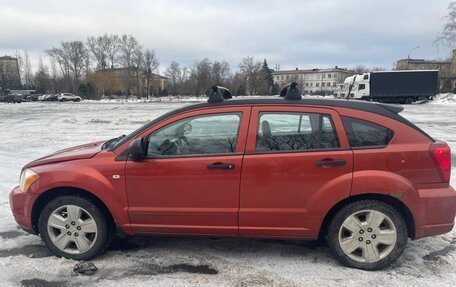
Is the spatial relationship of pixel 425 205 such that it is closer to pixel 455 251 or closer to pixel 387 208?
pixel 387 208

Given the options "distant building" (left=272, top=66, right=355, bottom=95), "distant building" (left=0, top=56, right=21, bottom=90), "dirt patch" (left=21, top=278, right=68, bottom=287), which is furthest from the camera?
"distant building" (left=272, top=66, right=355, bottom=95)

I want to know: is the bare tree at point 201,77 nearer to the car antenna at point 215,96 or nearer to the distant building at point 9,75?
the distant building at point 9,75

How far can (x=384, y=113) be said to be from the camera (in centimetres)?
355

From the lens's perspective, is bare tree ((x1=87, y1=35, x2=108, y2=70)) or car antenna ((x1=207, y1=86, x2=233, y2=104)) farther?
bare tree ((x1=87, y1=35, x2=108, y2=70))

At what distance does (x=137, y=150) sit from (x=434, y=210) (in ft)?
9.64

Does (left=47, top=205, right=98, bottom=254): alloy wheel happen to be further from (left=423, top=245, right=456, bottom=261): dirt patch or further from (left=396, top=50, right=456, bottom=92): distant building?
(left=396, top=50, right=456, bottom=92): distant building

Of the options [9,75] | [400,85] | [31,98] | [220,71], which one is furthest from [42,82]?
[400,85]

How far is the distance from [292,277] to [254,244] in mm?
805

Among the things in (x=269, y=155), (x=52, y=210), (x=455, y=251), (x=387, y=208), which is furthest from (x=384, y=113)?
(x=52, y=210)

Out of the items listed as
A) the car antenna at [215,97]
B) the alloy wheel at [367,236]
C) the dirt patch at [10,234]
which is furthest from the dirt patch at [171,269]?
the dirt patch at [10,234]

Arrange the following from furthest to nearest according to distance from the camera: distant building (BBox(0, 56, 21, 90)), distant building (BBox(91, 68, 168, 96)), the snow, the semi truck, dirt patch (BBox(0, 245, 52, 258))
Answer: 1. distant building (BBox(91, 68, 168, 96))
2. distant building (BBox(0, 56, 21, 90))
3. the snow
4. the semi truck
5. dirt patch (BBox(0, 245, 52, 258))

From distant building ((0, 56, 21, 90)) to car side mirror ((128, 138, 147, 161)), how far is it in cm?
8713

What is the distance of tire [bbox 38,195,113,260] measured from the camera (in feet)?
12.1

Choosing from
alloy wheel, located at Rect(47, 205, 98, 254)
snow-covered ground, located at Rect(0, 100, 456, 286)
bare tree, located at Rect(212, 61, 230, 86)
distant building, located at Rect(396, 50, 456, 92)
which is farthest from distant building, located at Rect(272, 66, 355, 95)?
alloy wheel, located at Rect(47, 205, 98, 254)
